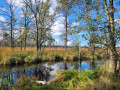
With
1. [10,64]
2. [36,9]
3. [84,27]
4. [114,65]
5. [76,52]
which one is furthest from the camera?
[76,52]

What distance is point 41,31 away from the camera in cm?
1748

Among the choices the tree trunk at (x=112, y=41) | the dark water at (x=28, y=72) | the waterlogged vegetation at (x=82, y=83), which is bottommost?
the dark water at (x=28, y=72)

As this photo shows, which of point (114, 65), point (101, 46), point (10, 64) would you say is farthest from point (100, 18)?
point (10, 64)

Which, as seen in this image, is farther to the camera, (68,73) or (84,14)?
(68,73)

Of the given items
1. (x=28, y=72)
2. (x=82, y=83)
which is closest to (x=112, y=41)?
(x=82, y=83)

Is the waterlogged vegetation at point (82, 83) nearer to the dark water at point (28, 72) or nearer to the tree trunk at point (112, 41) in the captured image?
the tree trunk at point (112, 41)

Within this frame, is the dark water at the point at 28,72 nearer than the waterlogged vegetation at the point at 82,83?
No

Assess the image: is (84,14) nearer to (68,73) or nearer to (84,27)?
(84,27)

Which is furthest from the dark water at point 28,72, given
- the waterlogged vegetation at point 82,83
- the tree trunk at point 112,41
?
the tree trunk at point 112,41

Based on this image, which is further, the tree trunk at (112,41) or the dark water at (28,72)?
the dark water at (28,72)

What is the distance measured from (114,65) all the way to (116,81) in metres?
0.68

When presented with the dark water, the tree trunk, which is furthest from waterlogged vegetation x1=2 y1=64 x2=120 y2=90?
the dark water

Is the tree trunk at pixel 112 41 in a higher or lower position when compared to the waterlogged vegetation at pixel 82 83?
higher

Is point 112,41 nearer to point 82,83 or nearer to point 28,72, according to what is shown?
point 82,83
